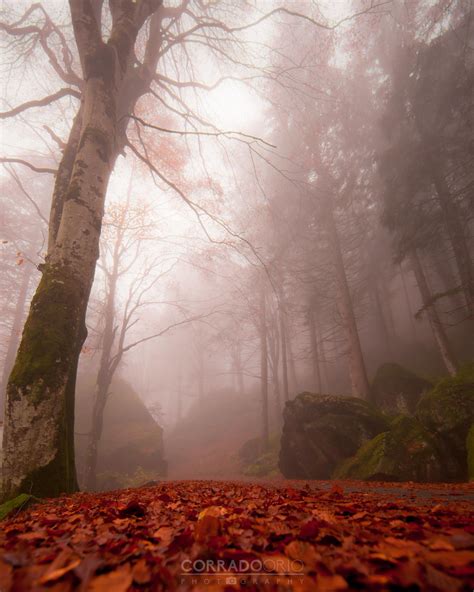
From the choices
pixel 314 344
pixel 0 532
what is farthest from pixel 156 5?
pixel 314 344

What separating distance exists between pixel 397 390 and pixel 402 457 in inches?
223

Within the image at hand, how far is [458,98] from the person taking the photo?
9430mm

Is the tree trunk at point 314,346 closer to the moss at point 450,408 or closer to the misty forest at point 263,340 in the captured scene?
the misty forest at point 263,340

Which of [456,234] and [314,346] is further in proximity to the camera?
[314,346]

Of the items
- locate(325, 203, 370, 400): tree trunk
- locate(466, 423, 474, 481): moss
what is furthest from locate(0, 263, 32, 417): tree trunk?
locate(466, 423, 474, 481): moss

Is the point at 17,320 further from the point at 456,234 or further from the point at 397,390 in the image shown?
the point at 456,234

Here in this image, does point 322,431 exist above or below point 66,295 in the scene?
below

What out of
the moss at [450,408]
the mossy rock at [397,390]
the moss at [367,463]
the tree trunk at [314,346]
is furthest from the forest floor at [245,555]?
the tree trunk at [314,346]

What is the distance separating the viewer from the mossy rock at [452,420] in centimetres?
529

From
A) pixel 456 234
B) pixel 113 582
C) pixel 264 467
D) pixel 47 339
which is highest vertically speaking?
pixel 456 234

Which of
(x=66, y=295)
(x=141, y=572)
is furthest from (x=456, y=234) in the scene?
(x=141, y=572)

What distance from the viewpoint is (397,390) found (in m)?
10.3

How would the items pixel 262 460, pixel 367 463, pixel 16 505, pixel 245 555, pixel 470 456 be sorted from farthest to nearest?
pixel 262 460 < pixel 367 463 < pixel 470 456 < pixel 16 505 < pixel 245 555

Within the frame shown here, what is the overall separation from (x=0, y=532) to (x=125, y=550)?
34.9 inches
